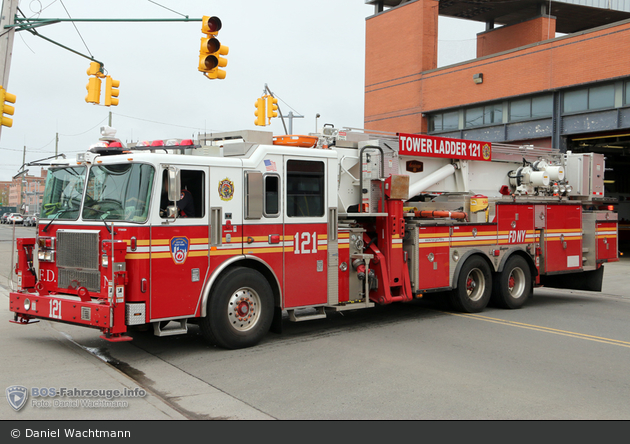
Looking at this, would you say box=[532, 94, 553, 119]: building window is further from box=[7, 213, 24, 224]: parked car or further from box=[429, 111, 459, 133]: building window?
box=[7, 213, 24, 224]: parked car

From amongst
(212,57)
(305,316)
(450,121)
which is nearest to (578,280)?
(305,316)

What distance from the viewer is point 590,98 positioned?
79.7ft

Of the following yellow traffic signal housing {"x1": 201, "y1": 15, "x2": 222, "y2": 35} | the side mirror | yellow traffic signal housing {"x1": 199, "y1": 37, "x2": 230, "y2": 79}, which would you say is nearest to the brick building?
yellow traffic signal housing {"x1": 199, "y1": 37, "x2": 230, "y2": 79}

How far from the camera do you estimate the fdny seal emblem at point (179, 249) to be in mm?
7668

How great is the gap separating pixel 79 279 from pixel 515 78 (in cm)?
2425

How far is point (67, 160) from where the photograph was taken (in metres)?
8.63

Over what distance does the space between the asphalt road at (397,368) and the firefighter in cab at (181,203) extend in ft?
6.18

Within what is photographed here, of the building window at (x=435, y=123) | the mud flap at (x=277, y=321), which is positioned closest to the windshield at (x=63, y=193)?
the mud flap at (x=277, y=321)

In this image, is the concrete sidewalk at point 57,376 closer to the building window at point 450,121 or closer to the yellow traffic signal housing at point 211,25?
the yellow traffic signal housing at point 211,25

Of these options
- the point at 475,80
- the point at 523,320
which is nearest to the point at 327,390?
the point at 523,320

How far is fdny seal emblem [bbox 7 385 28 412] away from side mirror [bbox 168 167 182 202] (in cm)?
265

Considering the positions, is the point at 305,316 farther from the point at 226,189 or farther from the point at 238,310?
the point at 226,189

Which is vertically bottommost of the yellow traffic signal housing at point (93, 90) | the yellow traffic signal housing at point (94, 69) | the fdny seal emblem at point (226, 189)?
the fdny seal emblem at point (226, 189)

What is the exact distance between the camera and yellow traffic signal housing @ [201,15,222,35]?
1334cm
